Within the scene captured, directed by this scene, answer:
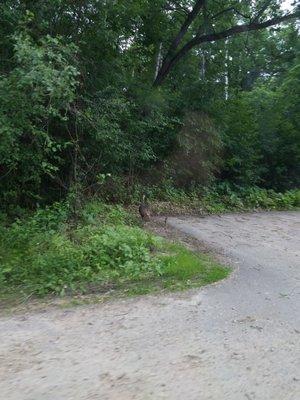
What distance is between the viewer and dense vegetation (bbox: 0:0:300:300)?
23.0 ft

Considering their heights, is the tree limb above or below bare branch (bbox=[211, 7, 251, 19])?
below

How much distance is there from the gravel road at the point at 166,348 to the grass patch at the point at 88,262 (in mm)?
521

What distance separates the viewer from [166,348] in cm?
446

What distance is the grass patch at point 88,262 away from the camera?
6176 mm

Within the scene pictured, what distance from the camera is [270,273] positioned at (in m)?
7.38

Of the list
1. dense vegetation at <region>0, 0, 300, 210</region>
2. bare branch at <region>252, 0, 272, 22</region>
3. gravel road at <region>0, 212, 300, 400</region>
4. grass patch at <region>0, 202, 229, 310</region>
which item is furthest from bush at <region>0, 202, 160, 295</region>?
bare branch at <region>252, 0, 272, 22</region>

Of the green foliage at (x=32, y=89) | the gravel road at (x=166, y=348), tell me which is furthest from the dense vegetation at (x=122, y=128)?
the gravel road at (x=166, y=348)

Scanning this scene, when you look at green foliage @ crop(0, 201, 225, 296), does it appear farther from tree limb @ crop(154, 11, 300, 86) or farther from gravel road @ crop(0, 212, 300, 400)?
tree limb @ crop(154, 11, 300, 86)

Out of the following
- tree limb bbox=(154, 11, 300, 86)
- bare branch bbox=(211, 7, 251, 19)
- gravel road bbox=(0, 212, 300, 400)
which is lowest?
gravel road bbox=(0, 212, 300, 400)

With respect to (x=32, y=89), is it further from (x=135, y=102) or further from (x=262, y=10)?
(x=262, y=10)

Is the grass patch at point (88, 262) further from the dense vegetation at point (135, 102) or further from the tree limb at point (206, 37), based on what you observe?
the tree limb at point (206, 37)

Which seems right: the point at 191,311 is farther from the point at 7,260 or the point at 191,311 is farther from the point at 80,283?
the point at 7,260

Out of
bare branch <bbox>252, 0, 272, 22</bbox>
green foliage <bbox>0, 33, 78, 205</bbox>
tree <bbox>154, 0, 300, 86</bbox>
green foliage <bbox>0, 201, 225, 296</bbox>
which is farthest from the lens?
tree <bbox>154, 0, 300, 86</bbox>

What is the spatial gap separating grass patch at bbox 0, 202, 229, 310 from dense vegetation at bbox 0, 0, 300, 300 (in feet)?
0.09
